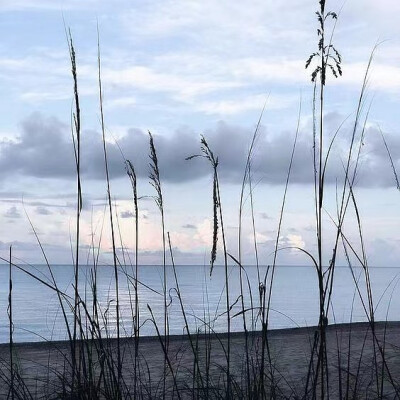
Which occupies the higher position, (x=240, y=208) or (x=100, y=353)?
(x=240, y=208)

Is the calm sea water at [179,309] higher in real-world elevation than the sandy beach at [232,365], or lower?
higher

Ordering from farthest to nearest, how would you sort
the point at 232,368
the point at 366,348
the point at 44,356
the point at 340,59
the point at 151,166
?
the point at 44,356 < the point at 366,348 < the point at 232,368 < the point at 151,166 < the point at 340,59

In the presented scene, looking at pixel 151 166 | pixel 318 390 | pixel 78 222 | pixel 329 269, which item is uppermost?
pixel 151 166

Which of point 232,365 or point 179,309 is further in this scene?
point 179,309

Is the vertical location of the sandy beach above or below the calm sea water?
below

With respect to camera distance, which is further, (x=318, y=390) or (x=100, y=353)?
(x=318, y=390)

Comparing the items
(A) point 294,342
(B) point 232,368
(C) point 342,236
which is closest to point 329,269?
(C) point 342,236

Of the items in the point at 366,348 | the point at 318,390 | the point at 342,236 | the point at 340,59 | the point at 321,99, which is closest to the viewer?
the point at 340,59

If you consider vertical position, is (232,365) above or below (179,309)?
below

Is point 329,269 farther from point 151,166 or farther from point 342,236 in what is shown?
point 151,166

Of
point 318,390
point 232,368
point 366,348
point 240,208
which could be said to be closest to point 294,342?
point 366,348

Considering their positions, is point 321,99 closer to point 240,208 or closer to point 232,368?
point 240,208

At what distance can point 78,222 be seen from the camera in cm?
201

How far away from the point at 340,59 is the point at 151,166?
1.93 ft
